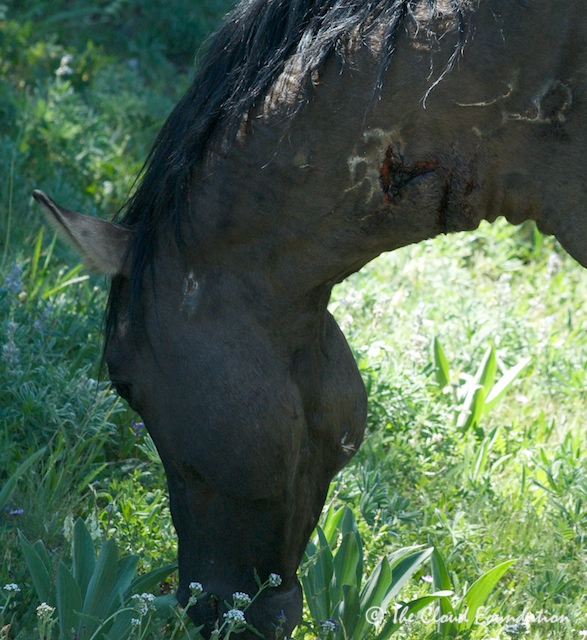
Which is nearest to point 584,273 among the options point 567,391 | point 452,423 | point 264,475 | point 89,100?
point 567,391

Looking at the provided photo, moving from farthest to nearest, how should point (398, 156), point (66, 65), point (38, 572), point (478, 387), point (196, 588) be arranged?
point (66, 65), point (478, 387), point (38, 572), point (196, 588), point (398, 156)

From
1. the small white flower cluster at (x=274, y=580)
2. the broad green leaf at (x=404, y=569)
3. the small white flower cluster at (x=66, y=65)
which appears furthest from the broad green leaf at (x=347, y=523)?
the small white flower cluster at (x=66, y=65)

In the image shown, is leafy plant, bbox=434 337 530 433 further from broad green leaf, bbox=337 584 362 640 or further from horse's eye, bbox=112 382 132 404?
horse's eye, bbox=112 382 132 404

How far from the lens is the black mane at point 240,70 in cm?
205

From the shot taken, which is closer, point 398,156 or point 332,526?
point 398,156

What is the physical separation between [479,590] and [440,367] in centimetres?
147

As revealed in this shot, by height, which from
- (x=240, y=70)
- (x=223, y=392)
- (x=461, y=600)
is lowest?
(x=461, y=600)

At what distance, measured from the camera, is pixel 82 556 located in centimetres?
249

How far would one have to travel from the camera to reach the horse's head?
218cm

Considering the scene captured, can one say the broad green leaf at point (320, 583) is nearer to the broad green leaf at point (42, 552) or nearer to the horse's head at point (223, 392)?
the horse's head at point (223, 392)

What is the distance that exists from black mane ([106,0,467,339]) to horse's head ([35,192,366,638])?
0.29 ft

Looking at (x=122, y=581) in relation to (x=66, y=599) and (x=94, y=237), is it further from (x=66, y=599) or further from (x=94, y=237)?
(x=94, y=237)

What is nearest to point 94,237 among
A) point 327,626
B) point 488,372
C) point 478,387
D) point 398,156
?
point 398,156
